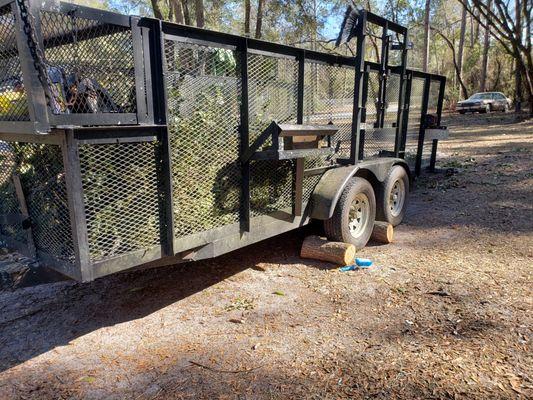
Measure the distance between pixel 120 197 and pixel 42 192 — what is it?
2.07ft

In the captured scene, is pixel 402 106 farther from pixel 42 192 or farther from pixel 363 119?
pixel 42 192

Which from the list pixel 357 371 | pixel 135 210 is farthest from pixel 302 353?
pixel 135 210

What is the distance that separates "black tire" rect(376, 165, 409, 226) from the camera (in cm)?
551

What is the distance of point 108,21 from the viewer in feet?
8.50

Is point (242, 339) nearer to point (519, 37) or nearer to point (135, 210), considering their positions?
point (135, 210)

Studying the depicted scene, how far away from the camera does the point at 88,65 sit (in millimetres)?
2672

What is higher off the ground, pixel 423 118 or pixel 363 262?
pixel 423 118

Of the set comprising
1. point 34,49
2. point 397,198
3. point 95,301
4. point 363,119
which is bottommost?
point 95,301

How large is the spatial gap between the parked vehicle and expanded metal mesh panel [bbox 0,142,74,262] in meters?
31.3

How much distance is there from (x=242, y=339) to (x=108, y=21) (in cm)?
240

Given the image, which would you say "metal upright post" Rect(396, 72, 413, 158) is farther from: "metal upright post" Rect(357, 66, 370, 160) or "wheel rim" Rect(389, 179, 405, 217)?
"metal upright post" Rect(357, 66, 370, 160)

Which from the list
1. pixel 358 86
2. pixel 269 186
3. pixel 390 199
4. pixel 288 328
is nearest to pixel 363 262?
pixel 269 186

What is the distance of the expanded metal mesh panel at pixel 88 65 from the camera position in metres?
2.51

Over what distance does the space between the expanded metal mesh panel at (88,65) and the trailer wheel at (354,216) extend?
2.57 metres
